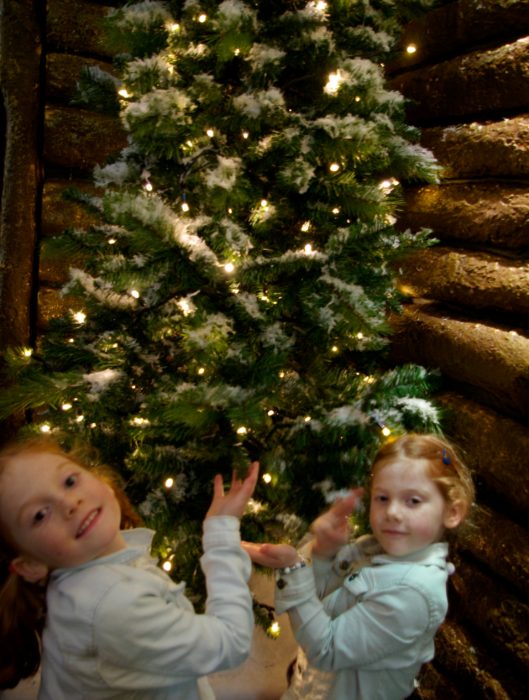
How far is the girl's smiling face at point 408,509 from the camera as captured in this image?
125cm

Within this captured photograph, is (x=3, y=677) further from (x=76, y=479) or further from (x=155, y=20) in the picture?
(x=155, y=20)

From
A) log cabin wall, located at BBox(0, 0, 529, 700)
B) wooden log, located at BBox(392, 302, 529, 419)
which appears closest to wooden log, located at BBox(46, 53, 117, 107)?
log cabin wall, located at BBox(0, 0, 529, 700)

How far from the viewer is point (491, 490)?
170 centimetres

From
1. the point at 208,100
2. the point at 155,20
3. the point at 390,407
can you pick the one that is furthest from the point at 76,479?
the point at 155,20

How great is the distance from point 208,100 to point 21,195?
1704 millimetres

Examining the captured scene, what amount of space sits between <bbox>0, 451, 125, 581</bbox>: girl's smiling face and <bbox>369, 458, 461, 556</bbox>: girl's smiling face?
69 centimetres

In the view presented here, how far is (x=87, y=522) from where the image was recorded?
1130 millimetres

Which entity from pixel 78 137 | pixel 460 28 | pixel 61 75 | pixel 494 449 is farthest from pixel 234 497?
pixel 61 75

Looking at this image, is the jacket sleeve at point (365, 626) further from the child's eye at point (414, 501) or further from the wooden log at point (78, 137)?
the wooden log at point (78, 137)

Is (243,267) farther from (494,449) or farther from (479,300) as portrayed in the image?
(494,449)

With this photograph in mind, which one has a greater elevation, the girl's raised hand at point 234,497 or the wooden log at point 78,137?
the wooden log at point 78,137

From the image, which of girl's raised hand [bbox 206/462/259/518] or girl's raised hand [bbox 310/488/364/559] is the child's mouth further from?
girl's raised hand [bbox 310/488/364/559]

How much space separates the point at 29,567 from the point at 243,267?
927 mm

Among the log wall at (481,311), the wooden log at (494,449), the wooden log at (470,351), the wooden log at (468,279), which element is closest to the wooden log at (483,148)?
the log wall at (481,311)
